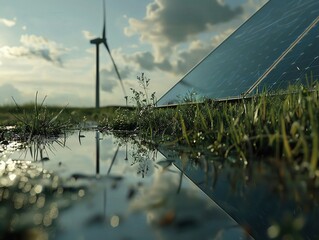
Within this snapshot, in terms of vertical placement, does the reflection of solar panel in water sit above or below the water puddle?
above

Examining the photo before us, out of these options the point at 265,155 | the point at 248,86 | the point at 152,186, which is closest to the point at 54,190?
the point at 152,186

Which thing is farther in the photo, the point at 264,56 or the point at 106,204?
the point at 264,56

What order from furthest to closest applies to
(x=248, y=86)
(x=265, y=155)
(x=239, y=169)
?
(x=248, y=86)
(x=265, y=155)
(x=239, y=169)

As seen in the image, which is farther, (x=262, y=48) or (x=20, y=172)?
(x=262, y=48)

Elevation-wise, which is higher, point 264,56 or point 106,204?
point 264,56

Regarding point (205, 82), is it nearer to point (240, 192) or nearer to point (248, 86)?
point (248, 86)
